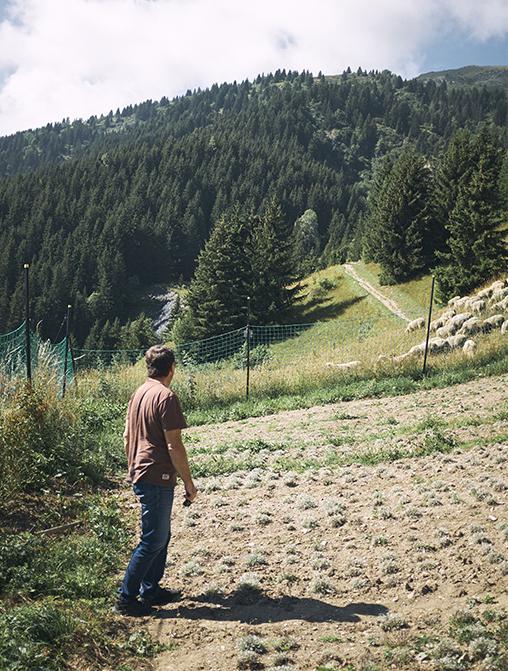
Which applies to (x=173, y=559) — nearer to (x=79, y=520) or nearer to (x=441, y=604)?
(x=79, y=520)

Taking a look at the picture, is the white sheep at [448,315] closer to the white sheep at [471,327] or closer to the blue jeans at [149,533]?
the white sheep at [471,327]

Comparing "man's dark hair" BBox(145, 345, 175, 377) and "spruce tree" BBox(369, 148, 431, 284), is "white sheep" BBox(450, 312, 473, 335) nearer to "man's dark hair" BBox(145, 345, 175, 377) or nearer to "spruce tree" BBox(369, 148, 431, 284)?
"man's dark hair" BBox(145, 345, 175, 377)

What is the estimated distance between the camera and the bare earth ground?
4.60 meters

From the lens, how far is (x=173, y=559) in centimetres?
643

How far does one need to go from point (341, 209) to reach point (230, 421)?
14527 centimetres

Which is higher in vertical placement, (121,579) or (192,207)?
(192,207)

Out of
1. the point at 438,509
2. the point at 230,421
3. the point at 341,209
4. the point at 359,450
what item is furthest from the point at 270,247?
the point at 341,209

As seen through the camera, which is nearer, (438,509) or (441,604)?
(441,604)

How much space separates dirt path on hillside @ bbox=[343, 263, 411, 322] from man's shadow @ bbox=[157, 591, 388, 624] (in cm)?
3303

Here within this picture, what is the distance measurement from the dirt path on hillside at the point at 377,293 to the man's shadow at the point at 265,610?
33027mm

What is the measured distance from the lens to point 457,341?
19672 mm

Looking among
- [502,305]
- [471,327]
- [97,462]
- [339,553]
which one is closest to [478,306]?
[502,305]

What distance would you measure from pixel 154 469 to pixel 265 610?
1.57 m

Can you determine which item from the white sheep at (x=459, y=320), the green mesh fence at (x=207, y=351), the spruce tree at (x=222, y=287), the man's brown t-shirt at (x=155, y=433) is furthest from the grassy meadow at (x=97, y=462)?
the spruce tree at (x=222, y=287)
